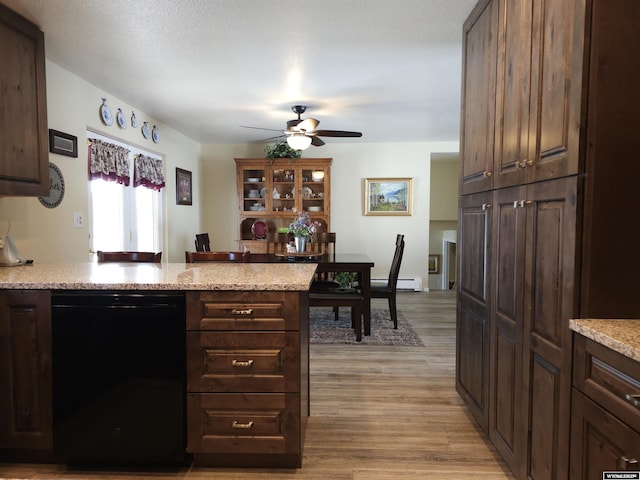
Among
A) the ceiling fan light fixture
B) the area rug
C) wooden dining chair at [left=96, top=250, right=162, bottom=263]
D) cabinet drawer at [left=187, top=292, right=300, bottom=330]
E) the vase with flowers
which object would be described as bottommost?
the area rug

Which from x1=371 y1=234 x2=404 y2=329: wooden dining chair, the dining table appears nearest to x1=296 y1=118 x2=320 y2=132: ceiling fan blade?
the dining table

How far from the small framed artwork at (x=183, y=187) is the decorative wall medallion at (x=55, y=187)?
243cm

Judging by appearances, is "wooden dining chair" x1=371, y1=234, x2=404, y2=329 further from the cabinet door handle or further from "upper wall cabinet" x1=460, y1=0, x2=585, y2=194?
the cabinet door handle

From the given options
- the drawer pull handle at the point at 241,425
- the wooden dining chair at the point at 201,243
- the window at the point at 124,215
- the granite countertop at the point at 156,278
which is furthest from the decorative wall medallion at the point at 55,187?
the drawer pull handle at the point at 241,425

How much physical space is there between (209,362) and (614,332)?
1.53 m

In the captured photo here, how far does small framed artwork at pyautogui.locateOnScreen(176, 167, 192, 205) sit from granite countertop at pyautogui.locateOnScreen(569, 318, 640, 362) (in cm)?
510

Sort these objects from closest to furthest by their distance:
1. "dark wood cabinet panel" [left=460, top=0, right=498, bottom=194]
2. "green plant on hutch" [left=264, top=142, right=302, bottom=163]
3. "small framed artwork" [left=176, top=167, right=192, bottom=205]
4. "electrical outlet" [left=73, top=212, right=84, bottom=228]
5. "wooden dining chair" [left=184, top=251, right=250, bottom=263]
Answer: "dark wood cabinet panel" [left=460, top=0, right=498, bottom=194] → "wooden dining chair" [left=184, top=251, right=250, bottom=263] → "electrical outlet" [left=73, top=212, right=84, bottom=228] → "small framed artwork" [left=176, top=167, right=192, bottom=205] → "green plant on hutch" [left=264, top=142, right=302, bottom=163]

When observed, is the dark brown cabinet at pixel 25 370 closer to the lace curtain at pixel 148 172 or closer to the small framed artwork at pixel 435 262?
the lace curtain at pixel 148 172

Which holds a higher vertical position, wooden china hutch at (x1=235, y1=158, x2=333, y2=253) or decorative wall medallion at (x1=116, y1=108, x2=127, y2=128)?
decorative wall medallion at (x1=116, y1=108, x2=127, y2=128)

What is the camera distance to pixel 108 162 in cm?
371

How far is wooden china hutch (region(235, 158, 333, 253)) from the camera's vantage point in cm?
596

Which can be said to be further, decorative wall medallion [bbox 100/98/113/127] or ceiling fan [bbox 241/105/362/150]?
ceiling fan [bbox 241/105/362/150]

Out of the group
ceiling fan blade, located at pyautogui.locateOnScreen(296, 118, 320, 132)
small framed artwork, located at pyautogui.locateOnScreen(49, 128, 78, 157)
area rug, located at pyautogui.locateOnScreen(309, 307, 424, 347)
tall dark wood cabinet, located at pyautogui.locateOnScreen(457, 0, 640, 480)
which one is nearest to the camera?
tall dark wood cabinet, located at pyautogui.locateOnScreen(457, 0, 640, 480)

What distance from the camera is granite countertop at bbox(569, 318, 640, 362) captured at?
3.42ft
